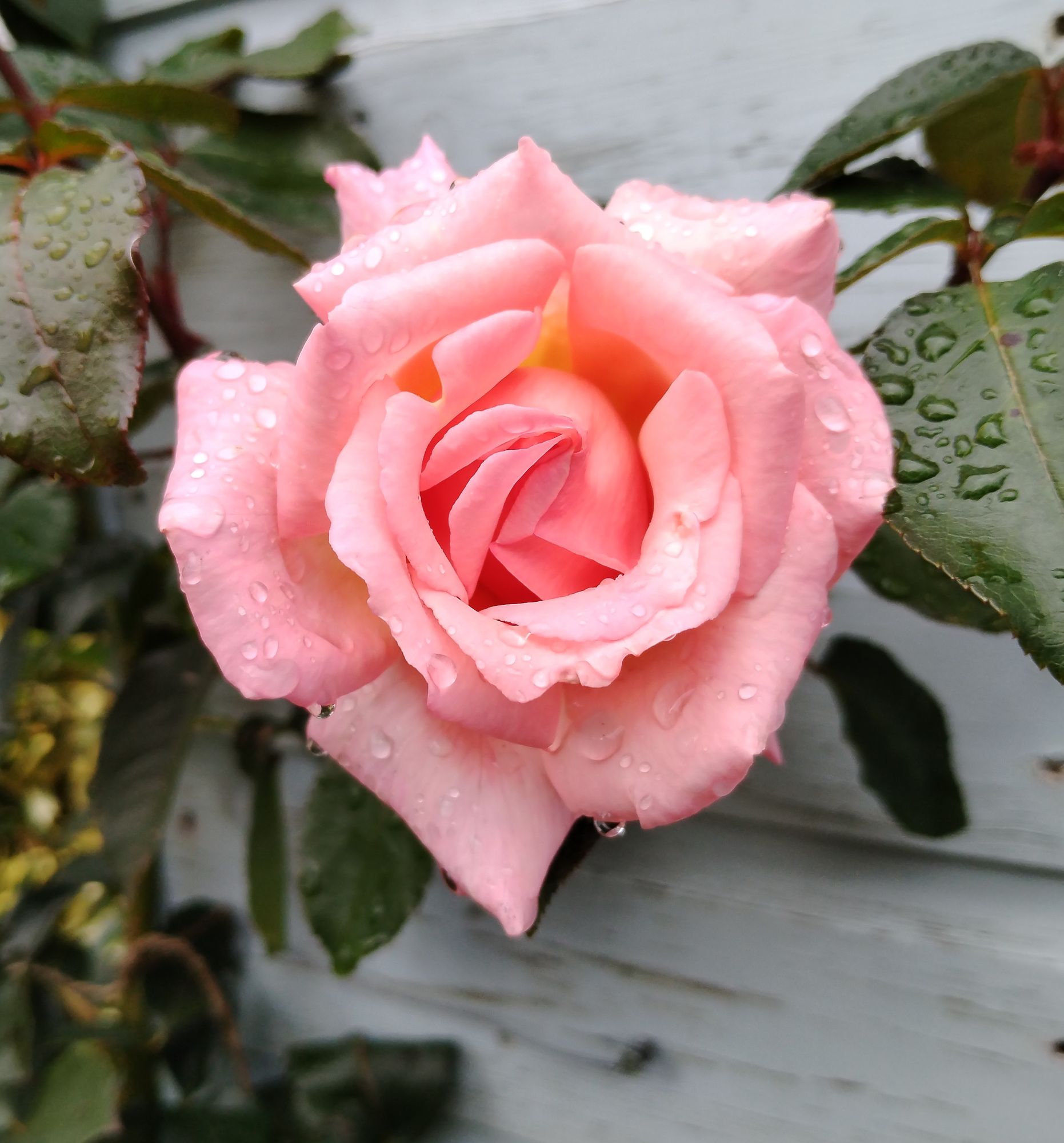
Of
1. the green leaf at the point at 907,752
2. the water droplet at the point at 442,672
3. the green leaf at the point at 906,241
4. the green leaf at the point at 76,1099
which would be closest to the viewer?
the water droplet at the point at 442,672

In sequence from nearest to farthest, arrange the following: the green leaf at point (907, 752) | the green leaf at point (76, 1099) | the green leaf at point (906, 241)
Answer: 1. the green leaf at point (906, 241)
2. the green leaf at point (907, 752)
3. the green leaf at point (76, 1099)

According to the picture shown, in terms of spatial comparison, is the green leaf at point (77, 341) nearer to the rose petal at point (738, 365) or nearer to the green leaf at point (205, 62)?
the rose petal at point (738, 365)

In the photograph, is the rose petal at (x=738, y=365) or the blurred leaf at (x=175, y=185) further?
the blurred leaf at (x=175, y=185)

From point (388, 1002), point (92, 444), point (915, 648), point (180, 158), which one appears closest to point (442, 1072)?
point (388, 1002)

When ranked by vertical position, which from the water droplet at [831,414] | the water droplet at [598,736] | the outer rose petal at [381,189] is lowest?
the water droplet at [598,736]

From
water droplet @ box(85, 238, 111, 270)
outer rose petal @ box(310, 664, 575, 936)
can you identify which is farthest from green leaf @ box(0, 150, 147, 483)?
outer rose petal @ box(310, 664, 575, 936)

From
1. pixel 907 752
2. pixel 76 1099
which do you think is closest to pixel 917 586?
pixel 907 752

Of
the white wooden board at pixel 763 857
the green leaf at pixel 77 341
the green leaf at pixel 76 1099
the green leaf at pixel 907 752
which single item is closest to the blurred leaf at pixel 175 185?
the green leaf at pixel 77 341

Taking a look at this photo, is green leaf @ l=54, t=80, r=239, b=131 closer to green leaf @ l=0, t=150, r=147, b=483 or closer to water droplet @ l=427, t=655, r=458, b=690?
green leaf @ l=0, t=150, r=147, b=483
